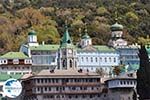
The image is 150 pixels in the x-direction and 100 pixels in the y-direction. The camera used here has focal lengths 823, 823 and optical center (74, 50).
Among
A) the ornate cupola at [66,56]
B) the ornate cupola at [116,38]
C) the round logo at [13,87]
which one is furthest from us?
the ornate cupola at [116,38]

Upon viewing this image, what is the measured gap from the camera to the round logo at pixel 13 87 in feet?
403

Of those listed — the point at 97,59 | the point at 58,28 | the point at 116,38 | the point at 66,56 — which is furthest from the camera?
the point at 58,28

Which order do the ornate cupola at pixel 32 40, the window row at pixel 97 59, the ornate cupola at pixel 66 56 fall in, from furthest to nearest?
1. the ornate cupola at pixel 32 40
2. the window row at pixel 97 59
3. the ornate cupola at pixel 66 56

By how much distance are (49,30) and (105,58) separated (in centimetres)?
2951

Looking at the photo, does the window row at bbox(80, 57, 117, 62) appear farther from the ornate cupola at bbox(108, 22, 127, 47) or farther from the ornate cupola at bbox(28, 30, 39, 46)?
the ornate cupola at bbox(28, 30, 39, 46)

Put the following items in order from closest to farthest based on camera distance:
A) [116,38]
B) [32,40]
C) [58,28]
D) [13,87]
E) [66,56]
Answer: [13,87] < [66,56] < [32,40] < [116,38] < [58,28]

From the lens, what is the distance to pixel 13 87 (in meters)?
124

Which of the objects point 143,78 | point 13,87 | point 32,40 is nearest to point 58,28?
point 32,40

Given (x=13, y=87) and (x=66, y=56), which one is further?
(x=66, y=56)

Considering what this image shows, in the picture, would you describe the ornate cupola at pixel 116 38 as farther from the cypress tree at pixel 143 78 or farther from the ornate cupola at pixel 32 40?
the cypress tree at pixel 143 78

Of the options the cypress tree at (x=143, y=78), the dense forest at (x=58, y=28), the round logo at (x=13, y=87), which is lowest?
the round logo at (x=13, y=87)

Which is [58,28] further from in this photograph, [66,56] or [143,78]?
[143,78]

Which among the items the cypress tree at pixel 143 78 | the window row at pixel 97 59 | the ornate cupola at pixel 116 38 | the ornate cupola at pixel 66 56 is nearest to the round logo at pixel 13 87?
the ornate cupola at pixel 66 56

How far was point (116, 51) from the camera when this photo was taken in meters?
160
